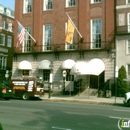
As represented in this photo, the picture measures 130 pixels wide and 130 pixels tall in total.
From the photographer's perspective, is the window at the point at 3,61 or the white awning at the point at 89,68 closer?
the white awning at the point at 89,68

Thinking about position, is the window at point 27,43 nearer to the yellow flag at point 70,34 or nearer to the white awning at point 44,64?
the white awning at point 44,64

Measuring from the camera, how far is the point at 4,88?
910 inches

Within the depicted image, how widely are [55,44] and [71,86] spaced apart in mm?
5904

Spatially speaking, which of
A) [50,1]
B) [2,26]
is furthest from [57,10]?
[2,26]

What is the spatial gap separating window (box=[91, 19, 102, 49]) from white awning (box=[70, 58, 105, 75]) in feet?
9.02

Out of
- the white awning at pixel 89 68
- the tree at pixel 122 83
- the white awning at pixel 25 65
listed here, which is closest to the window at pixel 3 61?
the white awning at pixel 25 65

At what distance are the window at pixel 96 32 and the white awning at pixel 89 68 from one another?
2.75 m

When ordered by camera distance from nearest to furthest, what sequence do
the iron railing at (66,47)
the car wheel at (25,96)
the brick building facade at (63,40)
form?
1. the car wheel at (25,96)
2. the brick building facade at (63,40)
3. the iron railing at (66,47)

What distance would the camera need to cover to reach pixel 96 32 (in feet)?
99.0

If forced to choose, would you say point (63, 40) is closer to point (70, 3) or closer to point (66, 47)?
point (66, 47)

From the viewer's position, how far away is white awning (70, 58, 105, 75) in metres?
26.3

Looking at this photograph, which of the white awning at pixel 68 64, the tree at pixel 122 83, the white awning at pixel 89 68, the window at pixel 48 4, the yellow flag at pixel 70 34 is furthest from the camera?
the window at pixel 48 4

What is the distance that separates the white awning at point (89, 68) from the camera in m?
26.3

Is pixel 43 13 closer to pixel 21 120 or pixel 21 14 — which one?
pixel 21 14
